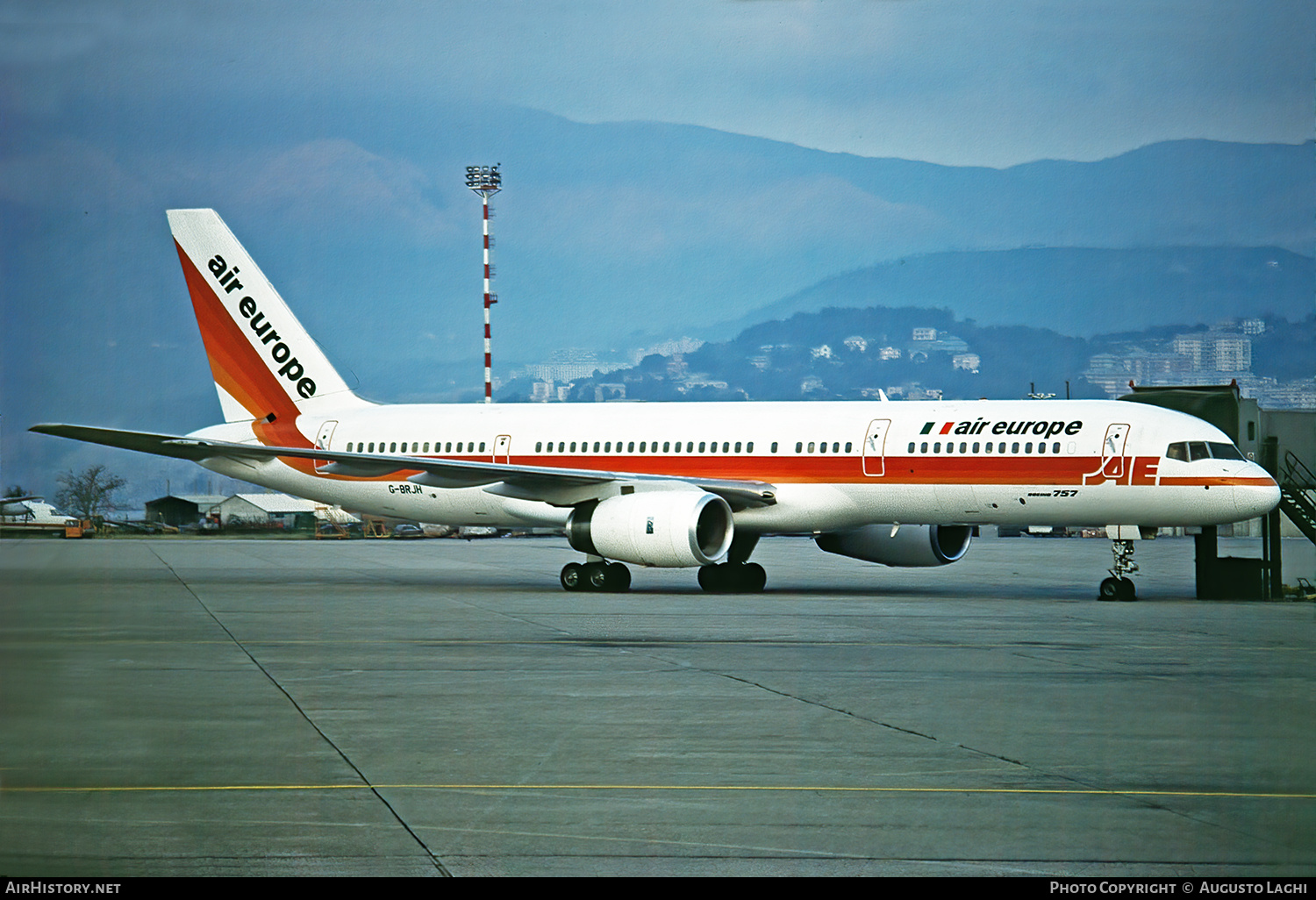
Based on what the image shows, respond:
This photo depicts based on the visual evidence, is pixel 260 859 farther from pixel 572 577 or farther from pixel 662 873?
pixel 572 577

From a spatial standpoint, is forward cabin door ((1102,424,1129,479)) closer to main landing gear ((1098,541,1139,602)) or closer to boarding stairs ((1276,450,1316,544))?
Answer: main landing gear ((1098,541,1139,602))

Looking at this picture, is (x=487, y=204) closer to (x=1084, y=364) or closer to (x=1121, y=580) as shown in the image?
(x=1084, y=364)

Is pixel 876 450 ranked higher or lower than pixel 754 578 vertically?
higher

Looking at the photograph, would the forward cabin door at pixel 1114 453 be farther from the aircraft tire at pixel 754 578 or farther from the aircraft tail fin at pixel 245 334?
the aircraft tail fin at pixel 245 334

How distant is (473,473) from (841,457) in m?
7.12

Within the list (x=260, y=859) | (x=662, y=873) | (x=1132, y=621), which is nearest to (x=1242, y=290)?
(x=1132, y=621)

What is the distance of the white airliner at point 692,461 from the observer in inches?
942

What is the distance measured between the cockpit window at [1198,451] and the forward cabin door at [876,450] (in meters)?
4.97

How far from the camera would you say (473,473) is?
1025 inches

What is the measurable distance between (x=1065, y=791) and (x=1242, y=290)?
31.3 feet

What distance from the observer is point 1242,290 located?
15570 millimetres

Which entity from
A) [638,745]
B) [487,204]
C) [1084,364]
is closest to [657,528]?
[1084,364]

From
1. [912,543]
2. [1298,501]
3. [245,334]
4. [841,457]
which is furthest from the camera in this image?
[245,334]

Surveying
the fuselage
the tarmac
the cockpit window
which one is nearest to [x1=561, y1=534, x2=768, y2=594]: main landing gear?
the fuselage
